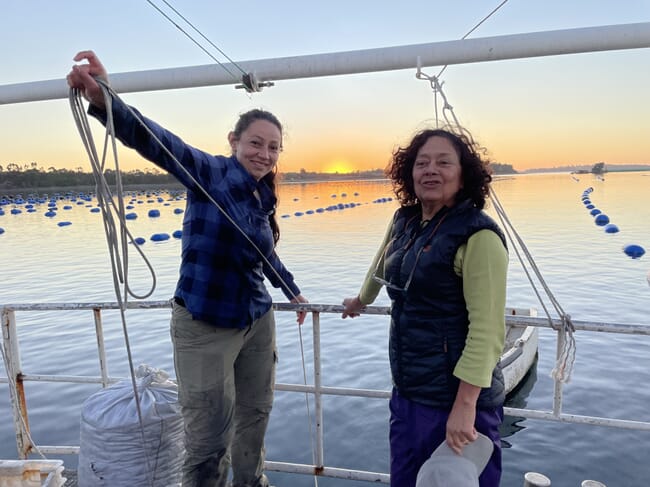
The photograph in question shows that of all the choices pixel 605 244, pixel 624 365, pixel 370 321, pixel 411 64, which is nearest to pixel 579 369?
pixel 624 365

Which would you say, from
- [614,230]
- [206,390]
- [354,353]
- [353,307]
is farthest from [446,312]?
[614,230]

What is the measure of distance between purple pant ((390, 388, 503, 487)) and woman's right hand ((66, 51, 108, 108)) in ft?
5.32

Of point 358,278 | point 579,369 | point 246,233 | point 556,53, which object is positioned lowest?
point 579,369

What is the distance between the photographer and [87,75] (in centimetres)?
145

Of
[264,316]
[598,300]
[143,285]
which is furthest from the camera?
[143,285]

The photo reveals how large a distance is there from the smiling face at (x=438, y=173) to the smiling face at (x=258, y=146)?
77 cm

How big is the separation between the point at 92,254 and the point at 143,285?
349 inches

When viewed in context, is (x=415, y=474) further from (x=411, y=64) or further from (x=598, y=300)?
(x=598, y=300)

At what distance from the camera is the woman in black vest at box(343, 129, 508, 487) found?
61.3 inches

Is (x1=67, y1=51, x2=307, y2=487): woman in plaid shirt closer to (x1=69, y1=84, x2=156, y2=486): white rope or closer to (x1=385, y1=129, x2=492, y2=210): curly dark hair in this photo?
(x1=69, y1=84, x2=156, y2=486): white rope

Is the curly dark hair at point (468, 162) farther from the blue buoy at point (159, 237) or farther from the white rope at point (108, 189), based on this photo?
the blue buoy at point (159, 237)

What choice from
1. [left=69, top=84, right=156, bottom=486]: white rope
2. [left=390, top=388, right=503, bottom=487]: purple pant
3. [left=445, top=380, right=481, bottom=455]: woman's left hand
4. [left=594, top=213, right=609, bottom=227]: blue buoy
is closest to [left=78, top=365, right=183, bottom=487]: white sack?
[left=69, top=84, right=156, bottom=486]: white rope

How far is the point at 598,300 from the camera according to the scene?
13.6 meters

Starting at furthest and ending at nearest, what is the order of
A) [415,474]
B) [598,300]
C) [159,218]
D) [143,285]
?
[159,218]
[143,285]
[598,300]
[415,474]
